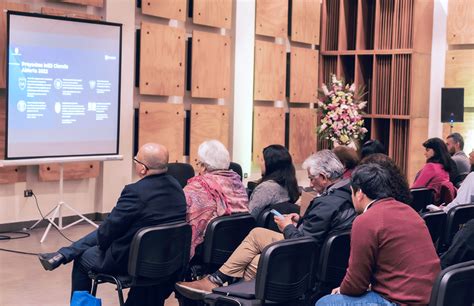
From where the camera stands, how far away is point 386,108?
10.6 meters

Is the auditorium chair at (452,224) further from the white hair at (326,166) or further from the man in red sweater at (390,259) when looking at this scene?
the man in red sweater at (390,259)

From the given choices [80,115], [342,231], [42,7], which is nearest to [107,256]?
[342,231]

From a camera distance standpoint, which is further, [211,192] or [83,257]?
[211,192]

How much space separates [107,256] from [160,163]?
640 mm

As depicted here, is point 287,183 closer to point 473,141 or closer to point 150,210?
point 150,210

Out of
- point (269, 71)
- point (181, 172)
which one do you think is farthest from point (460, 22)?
point (181, 172)

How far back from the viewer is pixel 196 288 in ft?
13.8

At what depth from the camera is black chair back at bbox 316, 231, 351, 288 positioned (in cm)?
389

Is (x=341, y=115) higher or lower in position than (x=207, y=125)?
higher

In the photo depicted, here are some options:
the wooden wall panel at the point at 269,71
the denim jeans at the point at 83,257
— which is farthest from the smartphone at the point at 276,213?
the wooden wall panel at the point at 269,71

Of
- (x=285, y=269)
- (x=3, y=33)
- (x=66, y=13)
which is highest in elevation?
(x=66, y=13)

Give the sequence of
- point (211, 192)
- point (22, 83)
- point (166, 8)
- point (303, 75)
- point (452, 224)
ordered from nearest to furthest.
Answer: point (211, 192)
point (452, 224)
point (22, 83)
point (166, 8)
point (303, 75)

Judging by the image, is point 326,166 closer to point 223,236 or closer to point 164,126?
point 223,236

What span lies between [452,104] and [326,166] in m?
6.20
